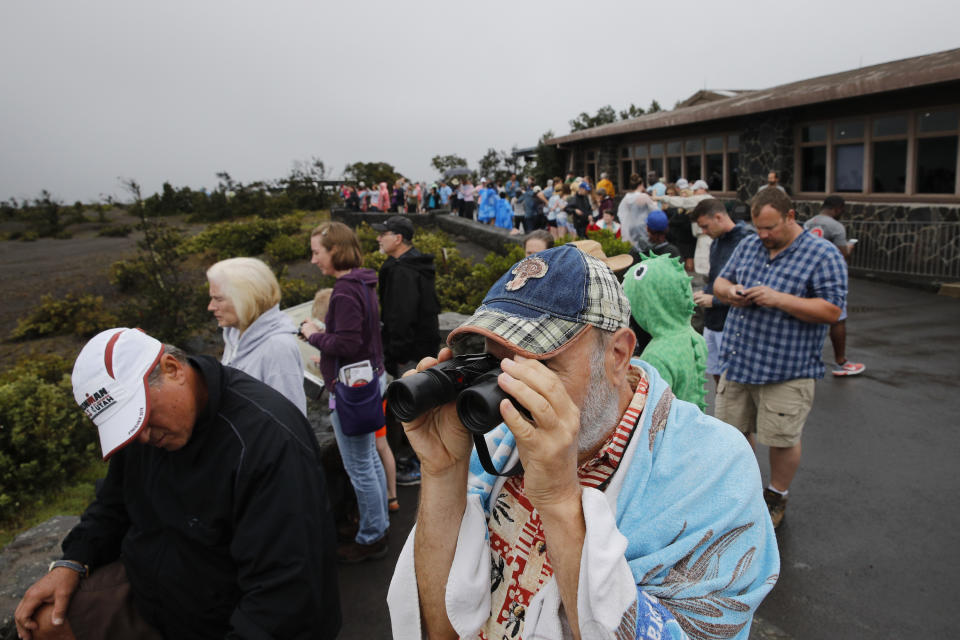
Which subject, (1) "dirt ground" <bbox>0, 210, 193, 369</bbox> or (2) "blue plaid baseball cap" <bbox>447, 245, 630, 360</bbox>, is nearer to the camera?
(2) "blue plaid baseball cap" <bbox>447, 245, 630, 360</bbox>

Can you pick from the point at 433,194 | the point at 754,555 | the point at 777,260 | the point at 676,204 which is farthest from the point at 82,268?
the point at 754,555

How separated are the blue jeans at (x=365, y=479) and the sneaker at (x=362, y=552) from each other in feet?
0.11

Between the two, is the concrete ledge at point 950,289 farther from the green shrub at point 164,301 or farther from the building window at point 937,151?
the green shrub at point 164,301

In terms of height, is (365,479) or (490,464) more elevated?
(490,464)

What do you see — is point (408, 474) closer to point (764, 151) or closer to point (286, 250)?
point (286, 250)

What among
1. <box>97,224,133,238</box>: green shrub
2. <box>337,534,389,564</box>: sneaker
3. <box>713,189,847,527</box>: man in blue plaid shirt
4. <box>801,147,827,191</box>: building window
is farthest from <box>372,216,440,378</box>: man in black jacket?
<box>97,224,133,238</box>: green shrub

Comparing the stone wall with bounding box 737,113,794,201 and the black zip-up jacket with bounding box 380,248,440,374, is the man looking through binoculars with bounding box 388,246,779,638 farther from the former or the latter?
the stone wall with bounding box 737,113,794,201

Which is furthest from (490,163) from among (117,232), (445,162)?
(117,232)

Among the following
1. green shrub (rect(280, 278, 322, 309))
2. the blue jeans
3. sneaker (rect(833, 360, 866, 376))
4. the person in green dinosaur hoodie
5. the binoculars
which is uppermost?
the binoculars

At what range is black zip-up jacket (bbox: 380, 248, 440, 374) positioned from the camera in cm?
471

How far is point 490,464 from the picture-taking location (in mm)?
1386

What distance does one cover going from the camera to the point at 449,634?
59.1 inches

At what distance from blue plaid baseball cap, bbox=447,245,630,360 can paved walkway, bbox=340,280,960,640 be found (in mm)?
2339

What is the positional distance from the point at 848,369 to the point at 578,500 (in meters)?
6.84
